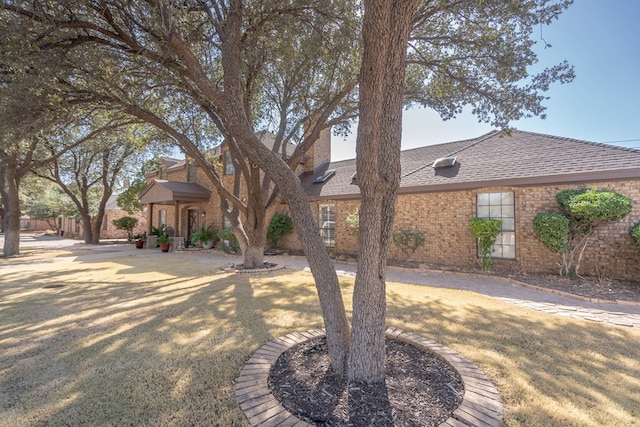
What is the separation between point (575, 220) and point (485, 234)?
203 cm

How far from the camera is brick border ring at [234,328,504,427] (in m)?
2.12

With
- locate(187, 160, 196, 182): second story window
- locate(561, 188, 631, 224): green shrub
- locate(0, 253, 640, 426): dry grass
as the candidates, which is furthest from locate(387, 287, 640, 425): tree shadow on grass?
locate(187, 160, 196, 182): second story window

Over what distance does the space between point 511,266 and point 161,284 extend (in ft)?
32.4

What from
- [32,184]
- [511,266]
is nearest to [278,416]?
[511,266]

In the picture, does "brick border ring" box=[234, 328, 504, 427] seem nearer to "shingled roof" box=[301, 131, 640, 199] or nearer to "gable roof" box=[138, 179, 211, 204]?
"shingled roof" box=[301, 131, 640, 199]

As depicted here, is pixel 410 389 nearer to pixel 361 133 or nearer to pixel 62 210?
pixel 361 133

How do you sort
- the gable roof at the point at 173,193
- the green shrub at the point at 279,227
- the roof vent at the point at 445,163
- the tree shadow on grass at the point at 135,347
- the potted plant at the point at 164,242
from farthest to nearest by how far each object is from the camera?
the potted plant at the point at 164,242, the gable roof at the point at 173,193, the green shrub at the point at 279,227, the roof vent at the point at 445,163, the tree shadow on grass at the point at 135,347

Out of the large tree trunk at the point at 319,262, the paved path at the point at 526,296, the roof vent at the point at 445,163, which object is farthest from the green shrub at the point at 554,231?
the large tree trunk at the point at 319,262

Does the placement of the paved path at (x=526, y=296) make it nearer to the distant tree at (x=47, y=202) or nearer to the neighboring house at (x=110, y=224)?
the neighboring house at (x=110, y=224)

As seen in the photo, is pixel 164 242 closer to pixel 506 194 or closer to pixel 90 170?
pixel 90 170

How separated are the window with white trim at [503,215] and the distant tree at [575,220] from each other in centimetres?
111

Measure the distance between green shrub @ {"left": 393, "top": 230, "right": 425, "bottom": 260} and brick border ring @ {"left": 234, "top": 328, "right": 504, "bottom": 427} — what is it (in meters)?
6.76

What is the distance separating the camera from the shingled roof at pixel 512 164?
7.34 metres

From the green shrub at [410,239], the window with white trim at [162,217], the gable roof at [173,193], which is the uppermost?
the gable roof at [173,193]
